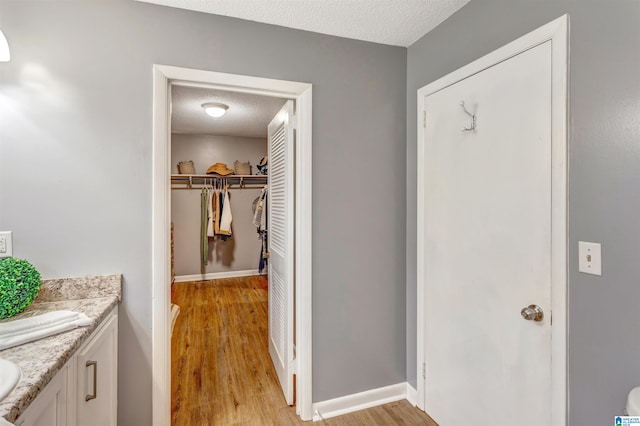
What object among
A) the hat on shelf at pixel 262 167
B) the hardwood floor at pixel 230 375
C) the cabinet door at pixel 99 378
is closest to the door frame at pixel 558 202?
the hardwood floor at pixel 230 375

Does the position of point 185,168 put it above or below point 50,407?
above

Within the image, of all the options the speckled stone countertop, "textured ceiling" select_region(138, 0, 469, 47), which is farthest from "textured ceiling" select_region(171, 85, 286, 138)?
the speckled stone countertop

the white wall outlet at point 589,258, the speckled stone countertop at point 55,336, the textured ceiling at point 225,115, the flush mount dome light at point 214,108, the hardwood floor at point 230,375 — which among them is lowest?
the hardwood floor at point 230,375

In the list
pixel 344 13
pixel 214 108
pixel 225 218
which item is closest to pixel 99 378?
pixel 344 13

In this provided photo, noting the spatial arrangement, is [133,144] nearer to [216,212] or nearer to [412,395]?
[412,395]

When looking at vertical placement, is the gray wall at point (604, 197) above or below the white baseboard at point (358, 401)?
above

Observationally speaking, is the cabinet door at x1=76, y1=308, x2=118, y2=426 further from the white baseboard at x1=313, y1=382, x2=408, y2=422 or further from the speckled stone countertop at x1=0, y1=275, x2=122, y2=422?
the white baseboard at x1=313, y1=382, x2=408, y2=422

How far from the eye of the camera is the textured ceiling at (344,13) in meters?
1.64

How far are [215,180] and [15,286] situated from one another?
416 centimetres

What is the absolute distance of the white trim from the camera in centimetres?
208

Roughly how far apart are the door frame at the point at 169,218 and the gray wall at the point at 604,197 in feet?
4.09

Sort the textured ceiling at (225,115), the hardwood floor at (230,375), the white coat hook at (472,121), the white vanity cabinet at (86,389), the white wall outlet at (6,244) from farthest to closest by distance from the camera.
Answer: the textured ceiling at (225,115)
the hardwood floor at (230,375)
the white coat hook at (472,121)
the white wall outlet at (6,244)
the white vanity cabinet at (86,389)

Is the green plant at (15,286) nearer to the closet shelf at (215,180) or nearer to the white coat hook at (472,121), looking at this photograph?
the white coat hook at (472,121)

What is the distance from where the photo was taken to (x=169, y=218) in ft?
5.70
